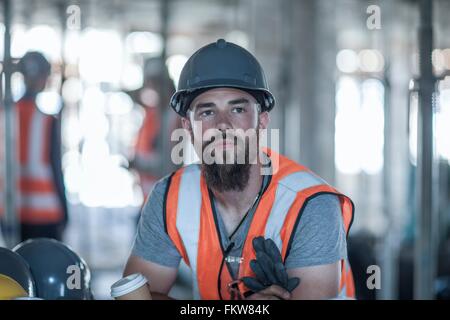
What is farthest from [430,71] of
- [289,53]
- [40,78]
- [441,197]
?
[441,197]

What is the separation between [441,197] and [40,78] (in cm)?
500

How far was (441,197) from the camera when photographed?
25.5ft

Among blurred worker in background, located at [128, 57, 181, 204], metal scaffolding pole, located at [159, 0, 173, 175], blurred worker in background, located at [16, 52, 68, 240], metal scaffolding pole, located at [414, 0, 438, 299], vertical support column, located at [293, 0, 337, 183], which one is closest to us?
metal scaffolding pole, located at [414, 0, 438, 299]

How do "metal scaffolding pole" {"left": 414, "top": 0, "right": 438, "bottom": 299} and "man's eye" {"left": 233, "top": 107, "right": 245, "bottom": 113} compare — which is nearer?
"man's eye" {"left": 233, "top": 107, "right": 245, "bottom": 113}

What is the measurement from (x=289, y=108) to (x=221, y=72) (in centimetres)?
467

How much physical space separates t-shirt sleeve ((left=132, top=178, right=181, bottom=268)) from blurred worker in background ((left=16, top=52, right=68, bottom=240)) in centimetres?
244

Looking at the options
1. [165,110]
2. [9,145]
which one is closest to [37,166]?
[9,145]

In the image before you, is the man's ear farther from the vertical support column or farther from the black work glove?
the vertical support column

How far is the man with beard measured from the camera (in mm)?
1952

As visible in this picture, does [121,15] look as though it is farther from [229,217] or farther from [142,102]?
[229,217]

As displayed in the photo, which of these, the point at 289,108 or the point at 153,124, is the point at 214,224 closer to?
the point at 153,124

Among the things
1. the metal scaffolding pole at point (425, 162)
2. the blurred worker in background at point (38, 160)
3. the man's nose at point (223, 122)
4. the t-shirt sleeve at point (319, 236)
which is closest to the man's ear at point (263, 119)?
the man's nose at point (223, 122)

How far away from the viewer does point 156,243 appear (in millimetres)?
2188

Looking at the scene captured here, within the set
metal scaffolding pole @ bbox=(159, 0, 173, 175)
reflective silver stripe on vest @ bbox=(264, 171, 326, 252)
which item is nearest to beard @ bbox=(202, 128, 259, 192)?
reflective silver stripe on vest @ bbox=(264, 171, 326, 252)
